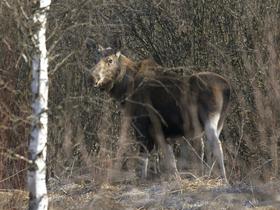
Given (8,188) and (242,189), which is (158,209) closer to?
(242,189)

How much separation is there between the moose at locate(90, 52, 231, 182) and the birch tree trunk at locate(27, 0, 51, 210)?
3870 millimetres

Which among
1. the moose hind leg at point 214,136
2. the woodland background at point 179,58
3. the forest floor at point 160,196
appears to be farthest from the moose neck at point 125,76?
the forest floor at point 160,196

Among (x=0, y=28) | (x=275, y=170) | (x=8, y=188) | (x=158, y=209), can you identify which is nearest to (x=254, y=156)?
(x=275, y=170)

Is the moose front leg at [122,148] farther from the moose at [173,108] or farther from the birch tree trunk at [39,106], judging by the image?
the birch tree trunk at [39,106]

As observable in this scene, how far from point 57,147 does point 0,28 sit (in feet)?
8.11

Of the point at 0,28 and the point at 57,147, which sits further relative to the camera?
the point at 57,147

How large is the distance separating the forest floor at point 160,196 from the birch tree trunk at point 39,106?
2459 millimetres

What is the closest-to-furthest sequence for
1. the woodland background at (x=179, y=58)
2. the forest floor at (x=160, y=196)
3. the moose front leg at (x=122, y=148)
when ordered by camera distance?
1. the forest floor at (x=160, y=196)
2. the moose front leg at (x=122, y=148)
3. the woodland background at (x=179, y=58)

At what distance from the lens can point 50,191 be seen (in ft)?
36.1

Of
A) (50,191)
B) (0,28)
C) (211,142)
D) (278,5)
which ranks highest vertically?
(278,5)

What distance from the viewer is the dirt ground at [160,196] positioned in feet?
30.2

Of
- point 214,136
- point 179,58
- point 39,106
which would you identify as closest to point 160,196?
point 214,136

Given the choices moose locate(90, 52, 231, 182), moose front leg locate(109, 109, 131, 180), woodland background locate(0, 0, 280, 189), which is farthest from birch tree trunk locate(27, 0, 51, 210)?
moose locate(90, 52, 231, 182)

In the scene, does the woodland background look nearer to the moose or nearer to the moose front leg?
the moose front leg
